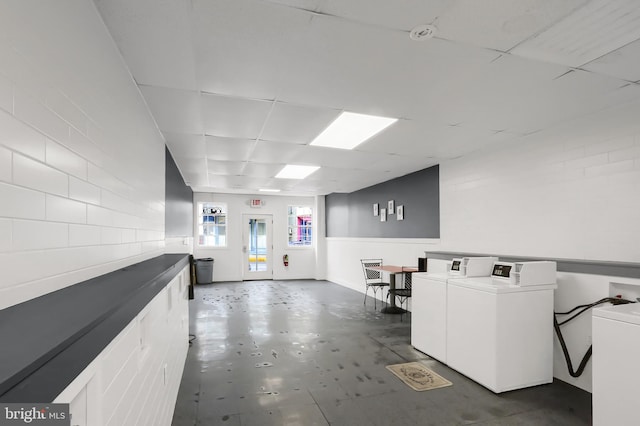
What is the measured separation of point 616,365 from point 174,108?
418cm

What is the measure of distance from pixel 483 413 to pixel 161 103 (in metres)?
3.98

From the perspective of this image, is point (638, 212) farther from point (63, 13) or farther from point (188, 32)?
point (63, 13)

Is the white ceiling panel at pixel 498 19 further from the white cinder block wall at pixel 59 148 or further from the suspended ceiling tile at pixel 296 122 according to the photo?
the white cinder block wall at pixel 59 148

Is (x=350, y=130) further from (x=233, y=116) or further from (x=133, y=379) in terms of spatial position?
(x=133, y=379)

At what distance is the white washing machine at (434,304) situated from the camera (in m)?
3.99

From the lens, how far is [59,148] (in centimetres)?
144

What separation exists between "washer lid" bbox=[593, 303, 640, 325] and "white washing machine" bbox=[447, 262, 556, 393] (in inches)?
32.9

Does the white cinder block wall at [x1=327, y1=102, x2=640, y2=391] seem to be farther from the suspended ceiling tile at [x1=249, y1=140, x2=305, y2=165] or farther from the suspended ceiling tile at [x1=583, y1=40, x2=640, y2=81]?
the suspended ceiling tile at [x1=249, y1=140, x2=305, y2=165]

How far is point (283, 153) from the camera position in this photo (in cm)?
499

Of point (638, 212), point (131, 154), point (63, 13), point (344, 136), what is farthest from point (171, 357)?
point (638, 212)

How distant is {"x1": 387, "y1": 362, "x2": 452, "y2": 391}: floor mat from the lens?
11.1ft

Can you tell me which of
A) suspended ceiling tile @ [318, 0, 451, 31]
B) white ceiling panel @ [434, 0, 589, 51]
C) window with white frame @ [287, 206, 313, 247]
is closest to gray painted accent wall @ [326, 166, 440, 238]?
window with white frame @ [287, 206, 313, 247]

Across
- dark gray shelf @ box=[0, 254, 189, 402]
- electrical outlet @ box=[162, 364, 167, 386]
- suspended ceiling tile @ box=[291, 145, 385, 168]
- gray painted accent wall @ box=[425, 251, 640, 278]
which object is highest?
suspended ceiling tile @ box=[291, 145, 385, 168]

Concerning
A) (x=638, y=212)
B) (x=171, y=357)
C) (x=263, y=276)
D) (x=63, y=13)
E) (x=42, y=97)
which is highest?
(x=63, y=13)
